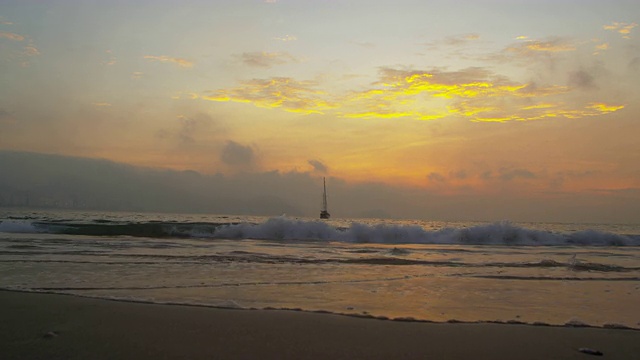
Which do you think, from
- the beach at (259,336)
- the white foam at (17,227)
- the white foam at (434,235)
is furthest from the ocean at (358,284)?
the white foam at (17,227)

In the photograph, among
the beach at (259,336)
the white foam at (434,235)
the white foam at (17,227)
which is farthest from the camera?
the white foam at (17,227)

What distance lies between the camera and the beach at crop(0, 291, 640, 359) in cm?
406

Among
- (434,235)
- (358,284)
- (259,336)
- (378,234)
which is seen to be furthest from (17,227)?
(259,336)

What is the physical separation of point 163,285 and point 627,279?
949cm

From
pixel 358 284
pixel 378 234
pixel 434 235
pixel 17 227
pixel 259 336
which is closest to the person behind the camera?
pixel 259 336

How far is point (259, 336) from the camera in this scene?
461 centimetres

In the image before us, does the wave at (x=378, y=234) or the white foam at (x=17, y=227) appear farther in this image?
the white foam at (x=17, y=227)

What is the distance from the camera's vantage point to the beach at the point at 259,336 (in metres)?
4.06

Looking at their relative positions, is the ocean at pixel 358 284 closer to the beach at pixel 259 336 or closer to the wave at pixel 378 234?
the beach at pixel 259 336

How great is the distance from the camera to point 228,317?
5.41 meters

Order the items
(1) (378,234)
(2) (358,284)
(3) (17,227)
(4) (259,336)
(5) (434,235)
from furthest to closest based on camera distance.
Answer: (3) (17,227)
(5) (434,235)
(1) (378,234)
(2) (358,284)
(4) (259,336)

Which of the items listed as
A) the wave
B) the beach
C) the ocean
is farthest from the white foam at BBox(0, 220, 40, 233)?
the beach

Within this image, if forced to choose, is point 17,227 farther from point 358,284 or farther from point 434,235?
point 358,284

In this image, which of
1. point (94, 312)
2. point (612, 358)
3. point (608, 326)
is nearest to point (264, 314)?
point (94, 312)
